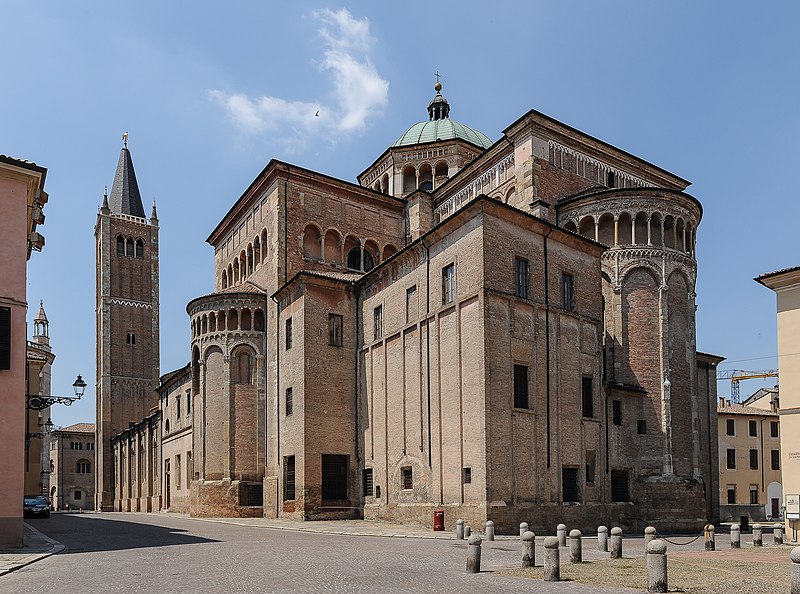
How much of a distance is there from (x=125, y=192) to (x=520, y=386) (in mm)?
66820

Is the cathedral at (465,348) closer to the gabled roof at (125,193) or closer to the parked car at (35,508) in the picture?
the parked car at (35,508)

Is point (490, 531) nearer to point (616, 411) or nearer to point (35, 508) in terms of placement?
point (616, 411)

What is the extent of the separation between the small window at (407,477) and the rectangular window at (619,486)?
7933 millimetres

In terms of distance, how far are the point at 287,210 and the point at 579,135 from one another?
46.7 feet

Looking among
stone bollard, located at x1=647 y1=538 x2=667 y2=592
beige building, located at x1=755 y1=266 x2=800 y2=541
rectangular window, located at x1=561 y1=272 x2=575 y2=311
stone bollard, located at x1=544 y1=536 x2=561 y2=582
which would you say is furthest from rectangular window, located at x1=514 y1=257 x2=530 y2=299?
stone bollard, located at x1=647 y1=538 x2=667 y2=592

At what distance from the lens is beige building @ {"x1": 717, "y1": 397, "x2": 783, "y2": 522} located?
5769 centimetres

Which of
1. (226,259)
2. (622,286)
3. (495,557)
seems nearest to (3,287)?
(495,557)

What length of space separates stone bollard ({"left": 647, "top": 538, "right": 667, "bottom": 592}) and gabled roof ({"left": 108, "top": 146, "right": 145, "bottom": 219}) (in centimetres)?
7878

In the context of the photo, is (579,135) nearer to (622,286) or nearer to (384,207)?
(622,286)

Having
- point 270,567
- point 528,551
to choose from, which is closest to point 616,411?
point 528,551

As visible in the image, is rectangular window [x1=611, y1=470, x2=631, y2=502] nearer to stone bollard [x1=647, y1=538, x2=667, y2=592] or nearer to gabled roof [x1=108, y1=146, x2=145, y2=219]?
stone bollard [x1=647, y1=538, x2=667, y2=592]

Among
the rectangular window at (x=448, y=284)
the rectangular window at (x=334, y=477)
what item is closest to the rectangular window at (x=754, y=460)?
the rectangular window at (x=334, y=477)

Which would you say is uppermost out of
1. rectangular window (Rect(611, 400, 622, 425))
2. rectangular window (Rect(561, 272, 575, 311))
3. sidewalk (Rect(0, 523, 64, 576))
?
rectangular window (Rect(561, 272, 575, 311))

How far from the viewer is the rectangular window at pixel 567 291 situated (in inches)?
1222
